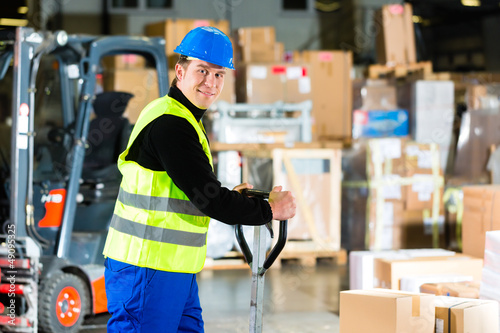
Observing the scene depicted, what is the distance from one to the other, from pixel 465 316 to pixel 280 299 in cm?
281

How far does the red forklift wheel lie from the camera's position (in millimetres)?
4754

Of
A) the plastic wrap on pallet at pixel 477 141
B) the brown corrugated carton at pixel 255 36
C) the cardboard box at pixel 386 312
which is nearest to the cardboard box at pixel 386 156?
the plastic wrap on pallet at pixel 477 141

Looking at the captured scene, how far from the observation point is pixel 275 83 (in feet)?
27.1

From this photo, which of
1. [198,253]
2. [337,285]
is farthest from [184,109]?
[337,285]

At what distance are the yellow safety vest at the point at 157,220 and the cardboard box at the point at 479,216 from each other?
9.36 feet

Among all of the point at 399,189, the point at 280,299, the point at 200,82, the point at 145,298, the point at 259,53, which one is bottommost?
the point at 280,299

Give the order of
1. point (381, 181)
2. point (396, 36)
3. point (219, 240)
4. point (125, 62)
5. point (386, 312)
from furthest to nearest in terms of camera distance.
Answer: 1. point (396, 36)
2. point (125, 62)
3. point (381, 181)
4. point (219, 240)
5. point (386, 312)

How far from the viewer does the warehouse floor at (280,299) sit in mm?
5141

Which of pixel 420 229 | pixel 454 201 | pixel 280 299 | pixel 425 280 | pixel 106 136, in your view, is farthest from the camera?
pixel 454 201

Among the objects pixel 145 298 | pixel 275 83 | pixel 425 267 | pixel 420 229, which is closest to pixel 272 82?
pixel 275 83

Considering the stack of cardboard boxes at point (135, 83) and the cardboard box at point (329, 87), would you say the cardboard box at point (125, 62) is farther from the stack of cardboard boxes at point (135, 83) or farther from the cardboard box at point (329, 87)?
the cardboard box at point (329, 87)

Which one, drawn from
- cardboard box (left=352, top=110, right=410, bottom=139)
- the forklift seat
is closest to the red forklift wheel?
the forklift seat

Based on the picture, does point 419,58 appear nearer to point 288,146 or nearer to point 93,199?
point 288,146

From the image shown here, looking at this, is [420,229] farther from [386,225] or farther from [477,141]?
[477,141]
